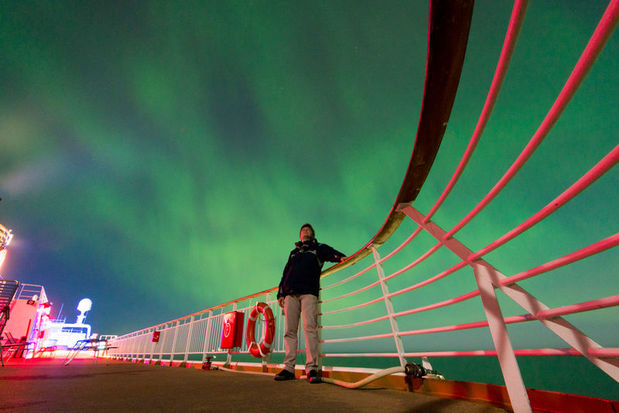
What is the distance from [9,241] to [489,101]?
1294 inches

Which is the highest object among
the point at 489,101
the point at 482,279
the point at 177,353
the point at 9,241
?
the point at 9,241

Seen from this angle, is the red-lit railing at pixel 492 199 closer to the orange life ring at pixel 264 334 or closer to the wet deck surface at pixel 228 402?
the wet deck surface at pixel 228 402

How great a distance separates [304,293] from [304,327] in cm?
31

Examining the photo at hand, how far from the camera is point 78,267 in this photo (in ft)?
213

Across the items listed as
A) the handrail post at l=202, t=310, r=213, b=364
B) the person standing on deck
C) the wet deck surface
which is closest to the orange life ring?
the person standing on deck

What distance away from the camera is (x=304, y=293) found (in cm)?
249

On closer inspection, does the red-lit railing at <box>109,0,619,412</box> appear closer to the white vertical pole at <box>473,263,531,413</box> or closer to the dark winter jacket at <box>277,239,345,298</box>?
the white vertical pole at <box>473,263,531,413</box>

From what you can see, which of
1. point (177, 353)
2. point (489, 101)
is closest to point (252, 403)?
point (489, 101)

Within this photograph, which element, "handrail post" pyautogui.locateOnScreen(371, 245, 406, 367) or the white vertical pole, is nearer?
the white vertical pole

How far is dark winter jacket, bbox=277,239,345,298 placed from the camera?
2.52 meters

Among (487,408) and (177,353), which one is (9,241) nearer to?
(177,353)

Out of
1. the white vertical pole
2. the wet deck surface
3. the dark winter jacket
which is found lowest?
the wet deck surface

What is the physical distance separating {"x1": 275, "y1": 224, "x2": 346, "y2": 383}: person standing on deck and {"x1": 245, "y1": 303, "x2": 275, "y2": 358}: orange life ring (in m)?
0.84

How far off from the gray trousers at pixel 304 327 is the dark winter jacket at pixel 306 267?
8 cm
